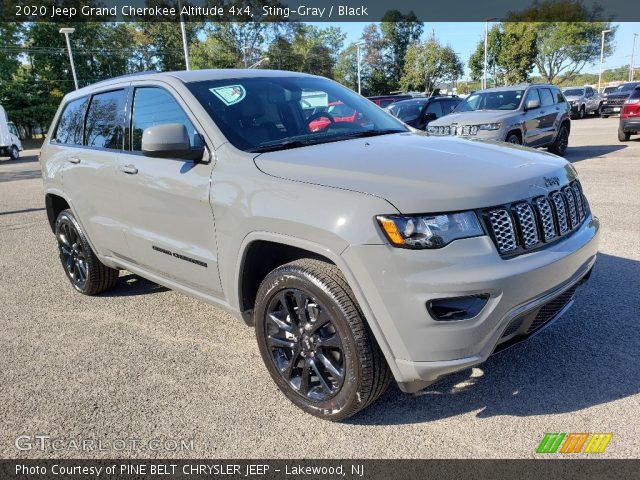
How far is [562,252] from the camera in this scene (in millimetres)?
2484

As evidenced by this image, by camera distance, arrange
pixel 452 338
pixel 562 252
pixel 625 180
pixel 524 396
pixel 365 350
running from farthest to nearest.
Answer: pixel 625 180, pixel 524 396, pixel 562 252, pixel 365 350, pixel 452 338

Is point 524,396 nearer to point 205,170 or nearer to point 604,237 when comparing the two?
point 205,170

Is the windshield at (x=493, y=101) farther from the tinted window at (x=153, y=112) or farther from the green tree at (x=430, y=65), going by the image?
the green tree at (x=430, y=65)

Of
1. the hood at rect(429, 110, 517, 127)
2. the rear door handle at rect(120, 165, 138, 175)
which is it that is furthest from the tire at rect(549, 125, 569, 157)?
the rear door handle at rect(120, 165, 138, 175)

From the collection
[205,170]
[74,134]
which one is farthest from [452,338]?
[74,134]

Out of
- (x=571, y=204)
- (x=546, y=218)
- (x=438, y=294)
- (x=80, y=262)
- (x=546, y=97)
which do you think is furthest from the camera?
(x=546, y=97)

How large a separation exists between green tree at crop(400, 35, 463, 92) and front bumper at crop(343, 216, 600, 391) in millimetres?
60976

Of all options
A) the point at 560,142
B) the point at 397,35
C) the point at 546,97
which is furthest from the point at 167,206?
the point at 397,35

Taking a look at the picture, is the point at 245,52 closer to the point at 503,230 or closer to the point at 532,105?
the point at 532,105

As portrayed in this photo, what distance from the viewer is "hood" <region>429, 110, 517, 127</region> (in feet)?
32.7

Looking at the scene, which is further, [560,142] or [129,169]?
[560,142]

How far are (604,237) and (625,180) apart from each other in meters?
4.05

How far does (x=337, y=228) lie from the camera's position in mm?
2256

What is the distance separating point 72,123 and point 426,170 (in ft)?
12.0
